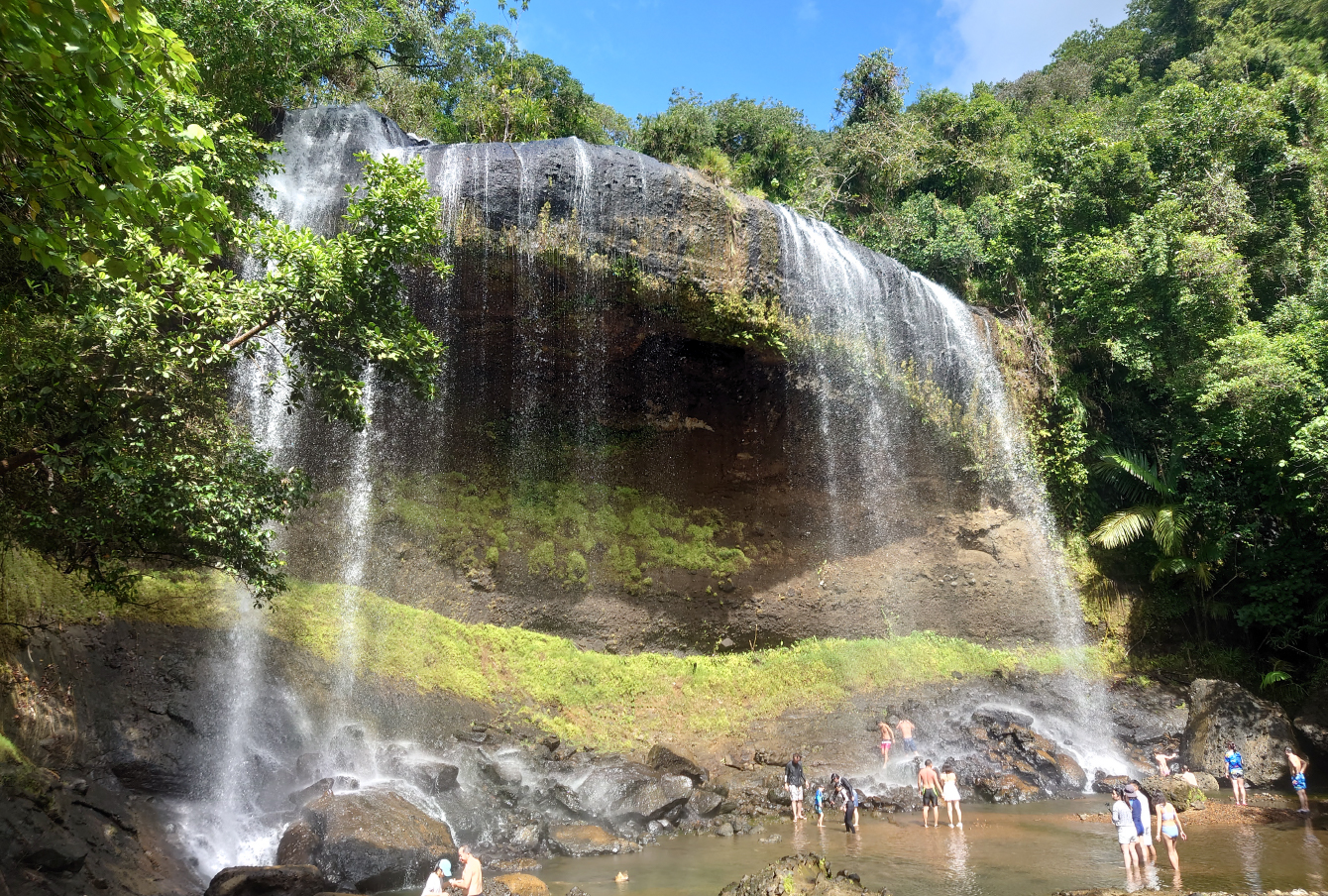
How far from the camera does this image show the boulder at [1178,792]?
11461mm

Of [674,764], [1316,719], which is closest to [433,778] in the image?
[674,764]

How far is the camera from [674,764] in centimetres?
1290

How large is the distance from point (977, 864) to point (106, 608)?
12308 mm

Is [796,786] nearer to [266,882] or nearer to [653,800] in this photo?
[653,800]

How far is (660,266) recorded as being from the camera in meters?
14.2

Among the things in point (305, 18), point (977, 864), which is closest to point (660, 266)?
point (305, 18)

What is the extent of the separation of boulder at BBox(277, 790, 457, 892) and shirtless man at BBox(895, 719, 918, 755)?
8768 mm

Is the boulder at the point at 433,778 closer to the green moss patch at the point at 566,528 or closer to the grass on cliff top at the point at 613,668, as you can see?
the grass on cliff top at the point at 613,668

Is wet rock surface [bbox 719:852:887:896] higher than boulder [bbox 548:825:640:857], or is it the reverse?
wet rock surface [bbox 719:852:887:896]

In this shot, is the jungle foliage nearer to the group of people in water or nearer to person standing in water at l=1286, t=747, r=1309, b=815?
person standing in water at l=1286, t=747, r=1309, b=815

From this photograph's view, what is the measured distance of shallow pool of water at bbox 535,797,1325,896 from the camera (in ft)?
25.8

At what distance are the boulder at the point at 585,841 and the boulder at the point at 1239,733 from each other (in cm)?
1048

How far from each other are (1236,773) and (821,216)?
16.9 m

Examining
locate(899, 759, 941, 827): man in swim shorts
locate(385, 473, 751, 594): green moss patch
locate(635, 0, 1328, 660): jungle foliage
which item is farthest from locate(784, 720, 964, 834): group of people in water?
locate(635, 0, 1328, 660): jungle foliage
